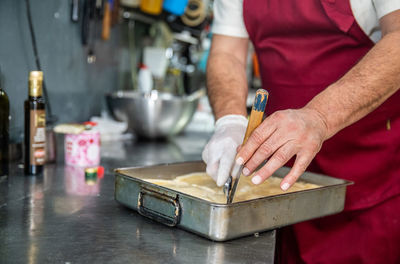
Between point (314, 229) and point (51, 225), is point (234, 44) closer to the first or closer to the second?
point (314, 229)

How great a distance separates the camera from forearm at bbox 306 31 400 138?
A: 1037 mm

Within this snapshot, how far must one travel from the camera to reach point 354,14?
1.31m

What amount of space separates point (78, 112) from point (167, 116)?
1.45ft

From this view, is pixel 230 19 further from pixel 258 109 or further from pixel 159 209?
pixel 159 209

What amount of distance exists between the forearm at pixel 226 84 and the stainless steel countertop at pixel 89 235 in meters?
0.41

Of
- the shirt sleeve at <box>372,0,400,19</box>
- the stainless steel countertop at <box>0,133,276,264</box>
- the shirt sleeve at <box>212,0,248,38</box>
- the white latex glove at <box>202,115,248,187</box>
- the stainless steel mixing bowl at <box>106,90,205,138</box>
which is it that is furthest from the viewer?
the stainless steel mixing bowl at <box>106,90,205,138</box>

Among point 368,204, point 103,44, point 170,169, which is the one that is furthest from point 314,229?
point 103,44

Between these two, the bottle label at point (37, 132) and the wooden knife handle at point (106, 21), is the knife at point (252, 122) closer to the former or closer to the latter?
the bottle label at point (37, 132)

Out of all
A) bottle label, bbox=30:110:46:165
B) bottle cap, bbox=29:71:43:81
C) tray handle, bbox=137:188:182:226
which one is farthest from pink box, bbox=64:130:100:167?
tray handle, bbox=137:188:182:226

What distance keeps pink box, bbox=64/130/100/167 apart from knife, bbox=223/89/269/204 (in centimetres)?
72

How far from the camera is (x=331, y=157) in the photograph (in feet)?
4.71

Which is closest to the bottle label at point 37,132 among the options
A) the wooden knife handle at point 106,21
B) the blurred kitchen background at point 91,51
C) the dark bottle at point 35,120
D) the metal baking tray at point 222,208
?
the dark bottle at point 35,120

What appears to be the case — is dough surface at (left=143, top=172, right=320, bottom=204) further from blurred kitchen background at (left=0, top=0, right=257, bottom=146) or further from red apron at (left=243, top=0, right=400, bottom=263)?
blurred kitchen background at (left=0, top=0, right=257, bottom=146)

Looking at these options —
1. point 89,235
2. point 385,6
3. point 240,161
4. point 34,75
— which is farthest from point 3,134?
point 385,6
